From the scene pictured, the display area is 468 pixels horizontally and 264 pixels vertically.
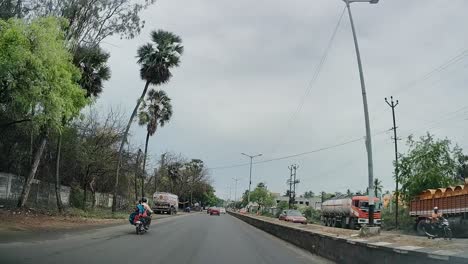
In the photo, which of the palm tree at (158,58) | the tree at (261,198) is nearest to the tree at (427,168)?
the palm tree at (158,58)

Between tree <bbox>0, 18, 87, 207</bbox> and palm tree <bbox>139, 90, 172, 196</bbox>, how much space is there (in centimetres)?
3474

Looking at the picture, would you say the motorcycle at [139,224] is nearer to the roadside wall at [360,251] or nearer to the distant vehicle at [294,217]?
the roadside wall at [360,251]

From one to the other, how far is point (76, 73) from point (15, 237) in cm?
962

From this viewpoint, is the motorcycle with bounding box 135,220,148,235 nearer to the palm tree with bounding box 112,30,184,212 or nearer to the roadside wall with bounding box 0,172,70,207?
the roadside wall with bounding box 0,172,70,207

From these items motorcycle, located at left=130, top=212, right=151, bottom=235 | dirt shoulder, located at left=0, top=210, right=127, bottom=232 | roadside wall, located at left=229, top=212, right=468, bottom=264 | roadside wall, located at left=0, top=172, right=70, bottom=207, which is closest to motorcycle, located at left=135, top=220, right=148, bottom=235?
motorcycle, located at left=130, top=212, right=151, bottom=235

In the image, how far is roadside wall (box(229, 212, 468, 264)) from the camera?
943cm

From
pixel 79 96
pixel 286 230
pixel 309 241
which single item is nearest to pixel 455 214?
pixel 286 230

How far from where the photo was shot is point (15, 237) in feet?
57.8

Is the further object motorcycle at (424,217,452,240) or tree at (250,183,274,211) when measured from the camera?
tree at (250,183,274,211)

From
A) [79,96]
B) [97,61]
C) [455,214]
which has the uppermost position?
[97,61]

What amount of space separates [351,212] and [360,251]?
33.1 m

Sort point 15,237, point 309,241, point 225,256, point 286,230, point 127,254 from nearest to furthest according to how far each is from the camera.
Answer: point 127,254 < point 225,256 < point 15,237 < point 309,241 < point 286,230

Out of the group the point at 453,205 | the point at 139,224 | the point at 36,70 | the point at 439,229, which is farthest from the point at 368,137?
the point at 36,70

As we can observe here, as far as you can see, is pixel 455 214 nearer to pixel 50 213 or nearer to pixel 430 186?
pixel 430 186
